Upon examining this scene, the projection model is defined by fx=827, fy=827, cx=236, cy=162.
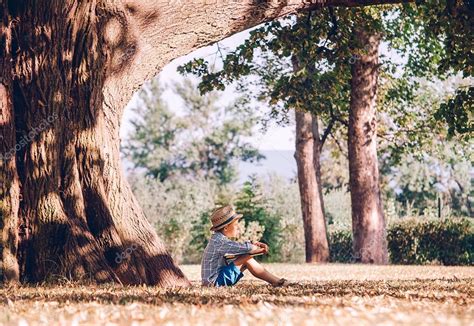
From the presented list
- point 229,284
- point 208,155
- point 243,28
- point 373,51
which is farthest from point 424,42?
point 208,155

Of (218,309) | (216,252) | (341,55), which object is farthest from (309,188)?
(218,309)

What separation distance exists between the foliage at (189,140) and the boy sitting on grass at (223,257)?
58.1 meters

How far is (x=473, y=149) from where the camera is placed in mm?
34938

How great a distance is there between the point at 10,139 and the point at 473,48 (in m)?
7.79

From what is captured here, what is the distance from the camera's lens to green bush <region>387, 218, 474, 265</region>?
1078 inches

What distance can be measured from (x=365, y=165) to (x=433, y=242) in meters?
4.37

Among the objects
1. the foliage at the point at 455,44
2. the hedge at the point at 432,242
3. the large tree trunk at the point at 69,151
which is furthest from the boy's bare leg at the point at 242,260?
the hedge at the point at 432,242

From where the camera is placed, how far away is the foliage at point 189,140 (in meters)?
71.9

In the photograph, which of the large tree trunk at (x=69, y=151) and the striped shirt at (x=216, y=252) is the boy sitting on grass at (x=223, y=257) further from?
the large tree trunk at (x=69, y=151)

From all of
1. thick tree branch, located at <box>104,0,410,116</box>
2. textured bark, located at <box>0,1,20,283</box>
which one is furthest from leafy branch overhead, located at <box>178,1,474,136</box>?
textured bark, located at <box>0,1,20,283</box>

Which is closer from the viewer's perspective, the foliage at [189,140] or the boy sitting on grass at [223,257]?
the boy sitting on grass at [223,257]

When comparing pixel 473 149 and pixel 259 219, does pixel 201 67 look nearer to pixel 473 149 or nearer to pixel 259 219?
pixel 259 219

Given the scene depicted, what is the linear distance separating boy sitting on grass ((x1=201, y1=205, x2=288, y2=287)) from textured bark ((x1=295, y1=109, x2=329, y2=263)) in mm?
17374

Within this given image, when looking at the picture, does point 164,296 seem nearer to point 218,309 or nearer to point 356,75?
point 218,309
